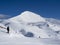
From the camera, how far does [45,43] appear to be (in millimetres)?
8562

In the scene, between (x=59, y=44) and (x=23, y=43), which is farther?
(x=23, y=43)

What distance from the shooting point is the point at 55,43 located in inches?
333

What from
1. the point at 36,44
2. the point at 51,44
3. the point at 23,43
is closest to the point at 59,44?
the point at 51,44

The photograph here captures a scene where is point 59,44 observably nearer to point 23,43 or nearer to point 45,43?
point 45,43

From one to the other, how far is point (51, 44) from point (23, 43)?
1.22m

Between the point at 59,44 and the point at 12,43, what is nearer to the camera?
the point at 59,44

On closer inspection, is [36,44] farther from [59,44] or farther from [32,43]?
[59,44]

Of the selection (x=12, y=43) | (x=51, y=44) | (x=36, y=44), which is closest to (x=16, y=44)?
(x=12, y=43)

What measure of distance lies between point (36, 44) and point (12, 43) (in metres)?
1.06

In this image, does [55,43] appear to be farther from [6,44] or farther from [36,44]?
[6,44]

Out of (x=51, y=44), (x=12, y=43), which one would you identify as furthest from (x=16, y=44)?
(x=51, y=44)

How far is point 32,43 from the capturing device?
8.60 m

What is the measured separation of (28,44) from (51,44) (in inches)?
37.4

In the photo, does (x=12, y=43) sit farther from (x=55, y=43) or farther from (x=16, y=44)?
(x=55, y=43)
